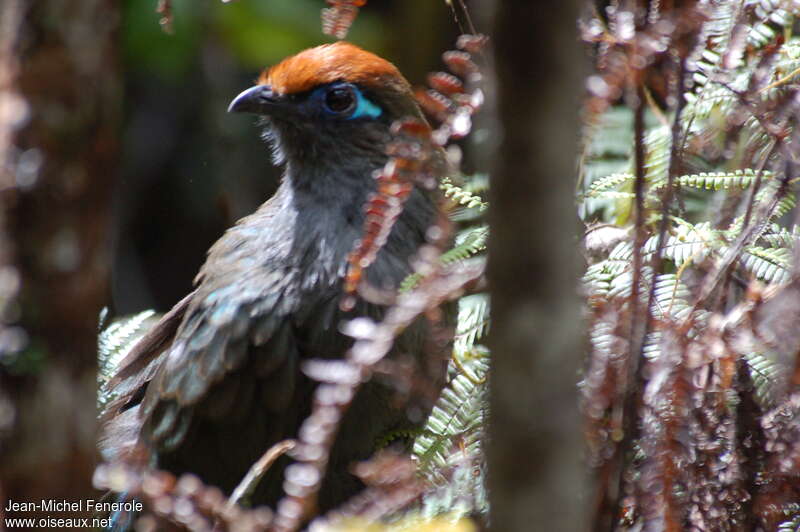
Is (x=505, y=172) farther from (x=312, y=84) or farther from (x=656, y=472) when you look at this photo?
(x=312, y=84)

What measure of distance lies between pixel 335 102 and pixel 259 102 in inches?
10.8

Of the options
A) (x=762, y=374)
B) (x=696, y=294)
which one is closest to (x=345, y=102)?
(x=696, y=294)

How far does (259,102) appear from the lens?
359cm

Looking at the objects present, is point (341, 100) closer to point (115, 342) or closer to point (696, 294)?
point (115, 342)

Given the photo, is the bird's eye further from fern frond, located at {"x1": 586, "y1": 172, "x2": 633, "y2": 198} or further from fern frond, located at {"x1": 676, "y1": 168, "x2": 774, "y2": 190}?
fern frond, located at {"x1": 676, "y1": 168, "x2": 774, "y2": 190}

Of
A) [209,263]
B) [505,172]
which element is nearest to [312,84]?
[209,263]

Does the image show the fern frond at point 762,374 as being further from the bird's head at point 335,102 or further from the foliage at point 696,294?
the bird's head at point 335,102

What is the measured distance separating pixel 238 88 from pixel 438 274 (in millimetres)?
5175

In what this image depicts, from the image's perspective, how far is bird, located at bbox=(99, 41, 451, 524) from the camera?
3.24m

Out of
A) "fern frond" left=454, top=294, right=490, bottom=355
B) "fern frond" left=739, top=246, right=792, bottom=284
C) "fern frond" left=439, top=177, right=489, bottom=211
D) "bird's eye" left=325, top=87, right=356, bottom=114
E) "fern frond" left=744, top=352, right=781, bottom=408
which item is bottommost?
"fern frond" left=454, top=294, right=490, bottom=355

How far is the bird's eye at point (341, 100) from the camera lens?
Result: 3590mm

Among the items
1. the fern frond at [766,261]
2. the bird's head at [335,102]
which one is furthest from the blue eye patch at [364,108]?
the fern frond at [766,261]

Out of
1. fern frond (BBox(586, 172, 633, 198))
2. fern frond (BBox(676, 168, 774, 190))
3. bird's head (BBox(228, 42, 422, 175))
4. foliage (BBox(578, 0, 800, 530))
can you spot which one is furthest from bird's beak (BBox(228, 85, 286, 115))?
fern frond (BBox(676, 168, 774, 190))

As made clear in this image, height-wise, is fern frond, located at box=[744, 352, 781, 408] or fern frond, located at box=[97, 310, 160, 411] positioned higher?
fern frond, located at box=[744, 352, 781, 408]
